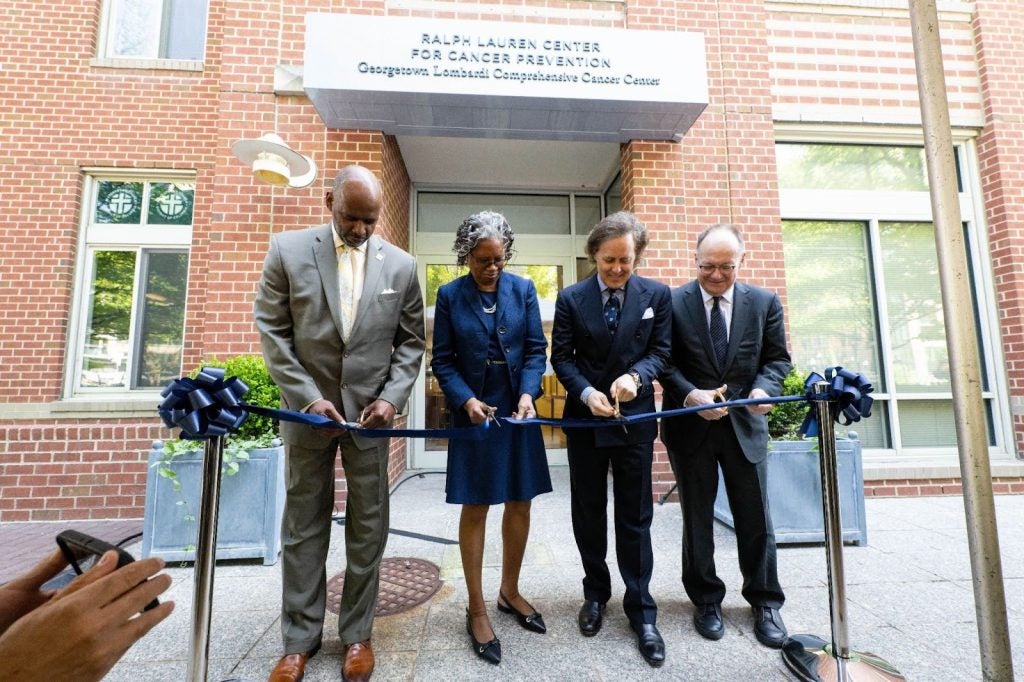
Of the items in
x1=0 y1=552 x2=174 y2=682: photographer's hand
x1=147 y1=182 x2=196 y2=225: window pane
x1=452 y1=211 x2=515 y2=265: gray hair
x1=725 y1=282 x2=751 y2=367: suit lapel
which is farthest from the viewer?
x1=147 y1=182 x2=196 y2=225: window pane

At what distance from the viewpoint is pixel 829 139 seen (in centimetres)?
541

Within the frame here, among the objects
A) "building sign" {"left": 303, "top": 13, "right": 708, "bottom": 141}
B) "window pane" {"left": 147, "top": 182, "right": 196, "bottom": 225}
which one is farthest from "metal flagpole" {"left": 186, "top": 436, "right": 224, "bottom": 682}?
"window pane" {"left": 147, "top": 182, "right": 196, "bottom": 225}

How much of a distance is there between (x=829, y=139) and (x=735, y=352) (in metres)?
4.44

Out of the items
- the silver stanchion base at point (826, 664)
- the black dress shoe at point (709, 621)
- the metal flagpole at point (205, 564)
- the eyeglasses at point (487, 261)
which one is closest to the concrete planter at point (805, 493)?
the black dress shoe at point (709, 621)

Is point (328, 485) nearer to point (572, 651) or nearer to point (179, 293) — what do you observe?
point (572, 651)

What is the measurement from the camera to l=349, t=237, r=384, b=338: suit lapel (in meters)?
2.17

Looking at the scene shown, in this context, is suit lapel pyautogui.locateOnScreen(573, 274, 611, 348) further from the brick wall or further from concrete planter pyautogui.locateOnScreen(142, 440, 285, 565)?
the brick wall

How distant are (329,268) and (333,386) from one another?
522 millimetres

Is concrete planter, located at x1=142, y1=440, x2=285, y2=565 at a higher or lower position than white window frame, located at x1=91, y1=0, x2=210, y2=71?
lower

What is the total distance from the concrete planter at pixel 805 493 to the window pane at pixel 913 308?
2380 mm

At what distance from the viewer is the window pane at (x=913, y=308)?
5.30 meters

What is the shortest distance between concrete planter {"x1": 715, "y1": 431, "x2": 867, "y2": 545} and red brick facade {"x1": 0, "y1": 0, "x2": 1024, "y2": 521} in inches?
48.0

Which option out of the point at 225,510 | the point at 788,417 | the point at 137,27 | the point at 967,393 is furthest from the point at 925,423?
the point at 137,27

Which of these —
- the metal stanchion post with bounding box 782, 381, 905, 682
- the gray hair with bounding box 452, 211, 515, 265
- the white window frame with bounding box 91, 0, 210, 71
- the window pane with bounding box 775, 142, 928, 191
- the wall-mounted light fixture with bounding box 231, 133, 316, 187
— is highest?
the white window frame with bounding box 91, 0, 210, 71
